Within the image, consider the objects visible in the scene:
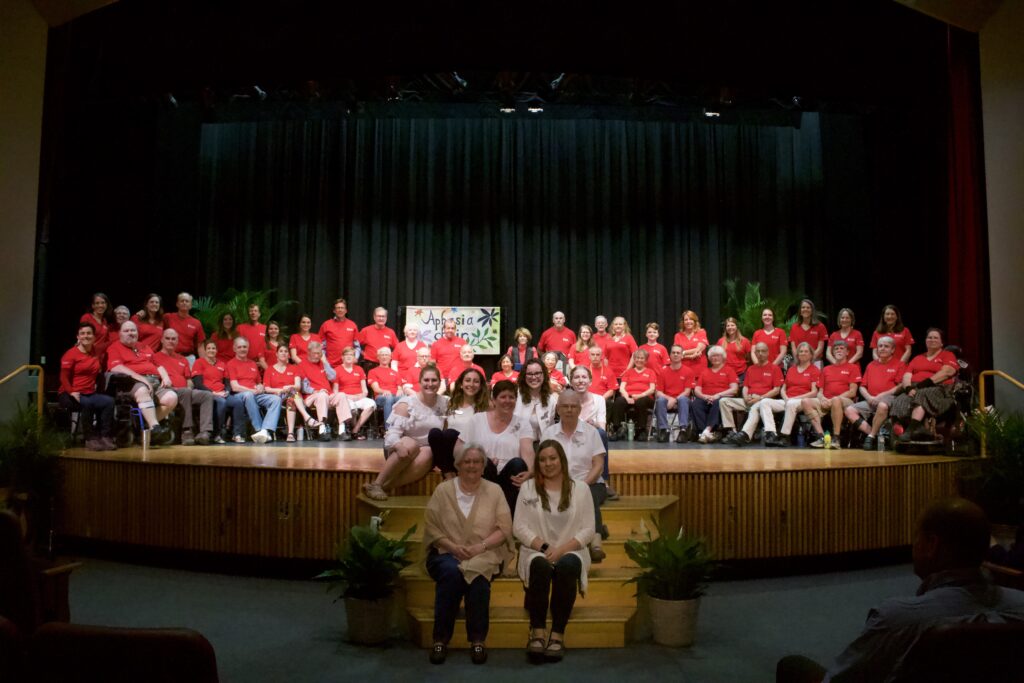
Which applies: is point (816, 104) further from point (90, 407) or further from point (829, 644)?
point (90, 407)

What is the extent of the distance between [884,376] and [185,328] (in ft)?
21.9

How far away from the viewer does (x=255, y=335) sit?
8281 millimetres

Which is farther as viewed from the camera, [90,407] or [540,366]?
[90,407]

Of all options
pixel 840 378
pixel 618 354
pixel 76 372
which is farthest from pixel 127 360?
pixel 840 378

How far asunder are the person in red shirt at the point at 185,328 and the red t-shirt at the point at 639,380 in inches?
168

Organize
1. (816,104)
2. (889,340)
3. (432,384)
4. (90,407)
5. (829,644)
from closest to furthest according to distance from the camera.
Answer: (829,644), (432,384), (90,407), (889,340), (816,104)

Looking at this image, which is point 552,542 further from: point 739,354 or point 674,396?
point 739,354

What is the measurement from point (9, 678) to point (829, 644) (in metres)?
3.42

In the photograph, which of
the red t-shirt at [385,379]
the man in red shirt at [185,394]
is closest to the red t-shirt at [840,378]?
the red t-shirt at [385,379]

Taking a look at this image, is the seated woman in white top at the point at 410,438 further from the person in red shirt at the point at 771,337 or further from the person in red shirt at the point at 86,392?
the person in red shirt at the point at 771,337

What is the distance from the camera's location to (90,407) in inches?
247

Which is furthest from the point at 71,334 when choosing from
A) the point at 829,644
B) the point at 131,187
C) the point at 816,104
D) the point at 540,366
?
the point at 816,104

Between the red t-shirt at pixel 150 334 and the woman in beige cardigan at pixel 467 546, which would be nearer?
the woman in beige cardigan at pixel 467 546

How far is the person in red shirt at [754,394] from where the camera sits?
7523 mm
